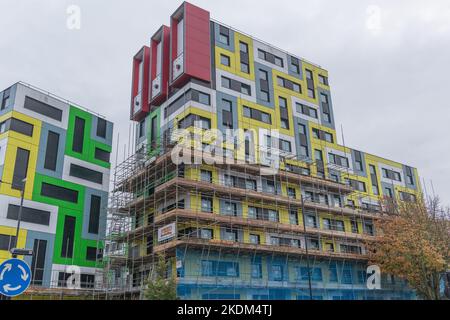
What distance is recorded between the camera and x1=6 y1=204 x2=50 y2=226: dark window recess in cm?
4091

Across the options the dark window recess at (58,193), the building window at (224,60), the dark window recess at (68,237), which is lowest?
the dark window recess at (68,237)

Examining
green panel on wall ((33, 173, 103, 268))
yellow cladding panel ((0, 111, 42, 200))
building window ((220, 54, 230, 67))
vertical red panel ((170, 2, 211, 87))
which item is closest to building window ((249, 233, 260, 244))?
vertical red panel ((170, 2, 211, 87))

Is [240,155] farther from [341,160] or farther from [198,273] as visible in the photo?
[341,160]

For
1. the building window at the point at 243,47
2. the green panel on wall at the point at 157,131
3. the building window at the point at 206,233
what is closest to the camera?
the building window at the point at 206,233

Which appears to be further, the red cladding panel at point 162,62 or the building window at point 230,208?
A: the red cladding panel at point 162,62

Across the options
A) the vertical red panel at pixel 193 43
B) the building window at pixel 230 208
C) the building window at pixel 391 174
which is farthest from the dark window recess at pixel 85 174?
the building window at pixel 391 174

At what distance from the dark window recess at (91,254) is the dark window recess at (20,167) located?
10.4 meters

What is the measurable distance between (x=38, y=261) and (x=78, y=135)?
1565 centimetres

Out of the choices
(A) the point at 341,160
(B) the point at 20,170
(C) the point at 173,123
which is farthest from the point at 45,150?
(A) the point at 341,160

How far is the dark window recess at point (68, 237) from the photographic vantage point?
4470 centimetres

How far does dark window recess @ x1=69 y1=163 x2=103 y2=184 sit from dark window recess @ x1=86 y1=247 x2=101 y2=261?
823 cm

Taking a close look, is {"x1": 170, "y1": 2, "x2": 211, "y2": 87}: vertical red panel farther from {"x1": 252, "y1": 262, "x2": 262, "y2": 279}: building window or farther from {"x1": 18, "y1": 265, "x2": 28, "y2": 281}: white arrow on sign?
{"x1": 18, "y1": 265, "x2": 28, "y2": 281}: white arrow on sign

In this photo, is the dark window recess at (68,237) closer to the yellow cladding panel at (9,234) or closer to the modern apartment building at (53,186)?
the modern apartment building at (53,186)

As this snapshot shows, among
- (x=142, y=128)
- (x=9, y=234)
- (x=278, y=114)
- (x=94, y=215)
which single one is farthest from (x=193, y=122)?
(x=9, y=234)
